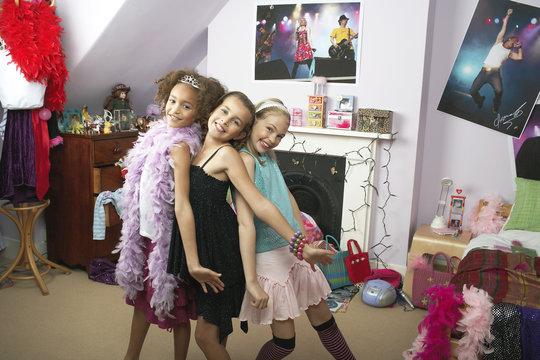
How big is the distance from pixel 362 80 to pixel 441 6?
760 millimetres

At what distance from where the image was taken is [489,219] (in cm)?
337

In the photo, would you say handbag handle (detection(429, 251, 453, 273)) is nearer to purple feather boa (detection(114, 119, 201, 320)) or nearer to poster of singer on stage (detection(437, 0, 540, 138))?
poster of singer on stage (detection(437, 0, 540, 138))

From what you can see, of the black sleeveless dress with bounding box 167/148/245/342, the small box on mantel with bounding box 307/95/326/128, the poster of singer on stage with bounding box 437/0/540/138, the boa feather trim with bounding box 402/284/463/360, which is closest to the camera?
the black sleeveless dress with bounding box 167/148/245/342

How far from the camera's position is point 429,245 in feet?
10.7

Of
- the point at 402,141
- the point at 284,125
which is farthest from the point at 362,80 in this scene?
the point at 284,125

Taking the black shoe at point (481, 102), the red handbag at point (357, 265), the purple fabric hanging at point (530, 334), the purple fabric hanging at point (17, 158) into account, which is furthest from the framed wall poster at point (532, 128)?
the purple fabric hanging at point (17, 158)

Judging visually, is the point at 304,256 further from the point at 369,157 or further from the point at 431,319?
the point at 369,157

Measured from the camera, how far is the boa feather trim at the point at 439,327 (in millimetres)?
2074

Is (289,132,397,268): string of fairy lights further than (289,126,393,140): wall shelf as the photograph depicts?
Yes

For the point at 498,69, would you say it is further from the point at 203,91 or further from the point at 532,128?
the point at 203,91

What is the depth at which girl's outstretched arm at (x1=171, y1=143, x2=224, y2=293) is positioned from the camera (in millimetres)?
1697

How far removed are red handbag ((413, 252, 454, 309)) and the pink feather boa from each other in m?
0.42

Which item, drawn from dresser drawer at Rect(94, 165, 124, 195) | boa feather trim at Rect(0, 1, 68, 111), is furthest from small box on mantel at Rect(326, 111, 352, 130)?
boa feather trim at Rect(0, 1, 68, 111)

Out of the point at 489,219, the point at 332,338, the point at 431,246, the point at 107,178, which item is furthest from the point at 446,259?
the point at 107,178
